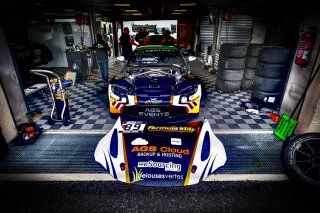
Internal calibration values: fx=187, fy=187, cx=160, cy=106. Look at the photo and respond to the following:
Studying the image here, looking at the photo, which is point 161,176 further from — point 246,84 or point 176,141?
point 246,84

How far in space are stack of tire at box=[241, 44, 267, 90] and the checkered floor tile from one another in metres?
0.30

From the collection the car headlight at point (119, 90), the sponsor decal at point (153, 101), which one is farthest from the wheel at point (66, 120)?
the sponsor decal at point (153, 101)

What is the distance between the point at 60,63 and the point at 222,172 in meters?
10.3

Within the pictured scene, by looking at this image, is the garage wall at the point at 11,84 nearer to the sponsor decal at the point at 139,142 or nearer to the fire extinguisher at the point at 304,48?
the sponsor decal at the point at 139,142

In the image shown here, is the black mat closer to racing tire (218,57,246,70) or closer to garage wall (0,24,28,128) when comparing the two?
garage wall (0,24,28,128)

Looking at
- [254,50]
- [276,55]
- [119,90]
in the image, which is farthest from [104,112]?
[254,50]

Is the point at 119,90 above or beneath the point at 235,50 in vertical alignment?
beneath

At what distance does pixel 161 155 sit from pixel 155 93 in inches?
58.0

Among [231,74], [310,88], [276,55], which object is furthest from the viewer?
[231,74]

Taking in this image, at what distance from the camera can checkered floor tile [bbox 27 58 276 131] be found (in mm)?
3916

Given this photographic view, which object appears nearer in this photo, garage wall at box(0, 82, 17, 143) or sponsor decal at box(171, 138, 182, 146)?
sponsor decal at box(171, 138, 182, 146)

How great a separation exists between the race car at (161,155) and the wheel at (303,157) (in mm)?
876

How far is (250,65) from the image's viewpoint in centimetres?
566

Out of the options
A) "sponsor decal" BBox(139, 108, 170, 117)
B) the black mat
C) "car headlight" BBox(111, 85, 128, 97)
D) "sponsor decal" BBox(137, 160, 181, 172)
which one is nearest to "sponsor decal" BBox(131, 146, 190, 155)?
"sponsor decal" BBox(137, 160, 181, 172)
